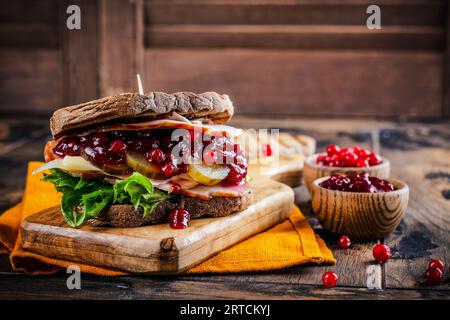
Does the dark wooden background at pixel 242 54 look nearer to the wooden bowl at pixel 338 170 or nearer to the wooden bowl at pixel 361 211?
the wooden bowl at pixel 338 170

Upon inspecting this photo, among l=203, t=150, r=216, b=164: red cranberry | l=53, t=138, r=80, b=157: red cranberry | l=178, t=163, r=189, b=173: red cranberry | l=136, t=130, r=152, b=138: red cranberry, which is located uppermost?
l=136, t=130, r=152, b=138: red cranberry

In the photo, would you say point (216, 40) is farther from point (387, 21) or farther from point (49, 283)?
point (49, 283)

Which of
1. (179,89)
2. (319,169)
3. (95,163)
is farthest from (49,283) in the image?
(179,89)

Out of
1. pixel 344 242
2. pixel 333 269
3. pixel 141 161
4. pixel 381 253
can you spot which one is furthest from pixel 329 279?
pixel 141 161

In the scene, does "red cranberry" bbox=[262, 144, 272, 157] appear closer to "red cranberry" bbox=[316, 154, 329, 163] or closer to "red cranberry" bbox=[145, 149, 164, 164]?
"red cranberry" bbox=[316, 154, 329, 163]

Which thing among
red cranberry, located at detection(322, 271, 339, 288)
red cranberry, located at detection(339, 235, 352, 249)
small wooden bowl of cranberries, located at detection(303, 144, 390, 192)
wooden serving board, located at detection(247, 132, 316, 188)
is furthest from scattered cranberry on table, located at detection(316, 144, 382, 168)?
red cranberry, located at detection(322, 271, 339, 288)
